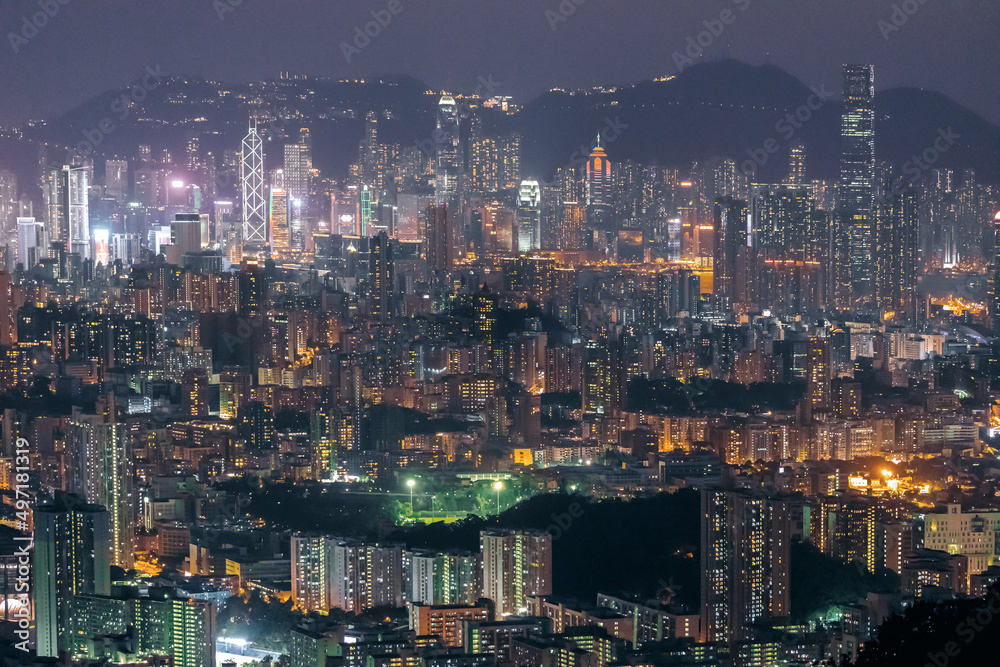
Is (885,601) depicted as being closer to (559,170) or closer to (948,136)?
(948,136)

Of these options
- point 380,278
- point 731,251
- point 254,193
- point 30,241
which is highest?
point 254,193

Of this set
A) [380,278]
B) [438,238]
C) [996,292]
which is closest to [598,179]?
[438,238]

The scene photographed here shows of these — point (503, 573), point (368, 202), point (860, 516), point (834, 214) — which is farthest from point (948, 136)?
point (503, 573)

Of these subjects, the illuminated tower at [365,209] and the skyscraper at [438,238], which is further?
the illuminated tower at [365,209]

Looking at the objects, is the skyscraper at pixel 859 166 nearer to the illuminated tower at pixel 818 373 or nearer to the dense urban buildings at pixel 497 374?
the dense urban buildings at pixel 497 374

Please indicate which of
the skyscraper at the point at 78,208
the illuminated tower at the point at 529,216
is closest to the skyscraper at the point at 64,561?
the skyscraper at the point at 78,208

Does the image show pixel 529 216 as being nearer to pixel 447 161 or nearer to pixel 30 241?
pixel 447 161

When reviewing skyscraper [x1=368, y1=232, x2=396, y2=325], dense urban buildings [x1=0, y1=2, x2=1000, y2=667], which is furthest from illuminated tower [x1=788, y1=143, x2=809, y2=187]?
skyscraper [x1=368, y1=232, x2=396, y2=325]
